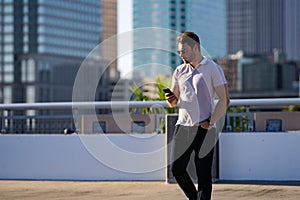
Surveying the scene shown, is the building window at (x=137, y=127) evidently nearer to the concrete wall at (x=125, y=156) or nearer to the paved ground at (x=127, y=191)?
the concrete wall at (x=125, y=156)

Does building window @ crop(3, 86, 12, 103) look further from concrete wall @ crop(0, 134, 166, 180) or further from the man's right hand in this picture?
the man's right hand

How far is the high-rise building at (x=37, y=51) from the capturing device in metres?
145

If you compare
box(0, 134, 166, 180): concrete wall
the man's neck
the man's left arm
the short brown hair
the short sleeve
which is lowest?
box(0, 134, 166, 180): concrete wall

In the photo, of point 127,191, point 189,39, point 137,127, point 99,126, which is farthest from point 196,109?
point 99,126

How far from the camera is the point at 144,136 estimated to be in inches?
381

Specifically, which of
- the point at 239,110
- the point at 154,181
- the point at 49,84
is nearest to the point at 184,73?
the point at 154,181

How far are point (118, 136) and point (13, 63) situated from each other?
141833 millimetres

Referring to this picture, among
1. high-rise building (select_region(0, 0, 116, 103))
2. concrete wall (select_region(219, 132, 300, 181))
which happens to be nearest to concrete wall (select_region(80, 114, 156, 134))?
concrete wall (select_region(219, 132, 300, 181))

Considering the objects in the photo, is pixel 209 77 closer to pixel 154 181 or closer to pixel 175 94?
pixel 175 94

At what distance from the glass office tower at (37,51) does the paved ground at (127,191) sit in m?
136

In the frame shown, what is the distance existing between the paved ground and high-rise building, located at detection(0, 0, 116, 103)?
444ft

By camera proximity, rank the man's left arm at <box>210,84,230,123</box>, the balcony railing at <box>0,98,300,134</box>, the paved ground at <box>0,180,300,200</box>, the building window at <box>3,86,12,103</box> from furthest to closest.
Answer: the building window at <box>3,86,12,103</box> < the balcony railing at <box>0,98,300,134</box> < the paved ground at <box>0,180,300,200</box> < the man's left arm at <box>210,84,230,123</box>

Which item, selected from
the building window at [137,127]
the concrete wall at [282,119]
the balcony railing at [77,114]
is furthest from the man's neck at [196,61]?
the building window at [137,127]

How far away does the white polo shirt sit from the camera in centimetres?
595
